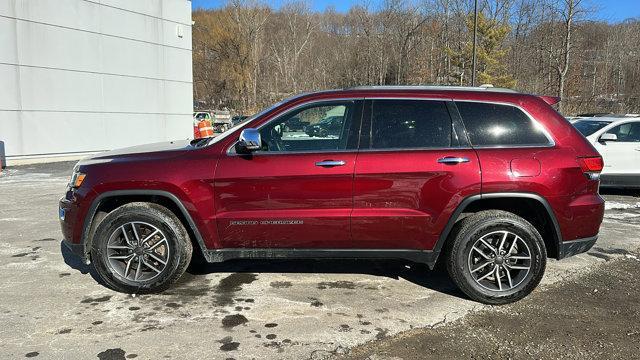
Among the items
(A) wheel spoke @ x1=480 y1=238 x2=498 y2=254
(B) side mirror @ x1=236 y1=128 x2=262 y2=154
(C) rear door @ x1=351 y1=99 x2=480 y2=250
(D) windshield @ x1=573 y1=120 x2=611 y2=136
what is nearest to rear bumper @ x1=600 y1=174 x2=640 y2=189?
(D) windshield @ x1=573 y1=120 x2=611 y2=136

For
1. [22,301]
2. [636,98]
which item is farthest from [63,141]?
[636,98]

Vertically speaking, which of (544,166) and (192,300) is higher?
(544,166)

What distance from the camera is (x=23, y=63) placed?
589 inches

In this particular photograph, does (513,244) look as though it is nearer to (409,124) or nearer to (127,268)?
(409,124)

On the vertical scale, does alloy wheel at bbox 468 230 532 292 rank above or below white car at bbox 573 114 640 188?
below

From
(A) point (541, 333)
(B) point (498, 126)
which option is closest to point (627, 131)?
(B) point (498, 126)

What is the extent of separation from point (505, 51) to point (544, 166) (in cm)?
5161

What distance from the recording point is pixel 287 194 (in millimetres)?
4242

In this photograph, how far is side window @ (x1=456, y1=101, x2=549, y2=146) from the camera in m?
4.28

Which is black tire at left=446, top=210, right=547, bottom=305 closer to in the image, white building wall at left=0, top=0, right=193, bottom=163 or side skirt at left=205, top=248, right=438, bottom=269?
side skirt at left=205, top=248, right=438, bottom=269

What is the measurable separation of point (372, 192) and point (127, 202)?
88.4 inches

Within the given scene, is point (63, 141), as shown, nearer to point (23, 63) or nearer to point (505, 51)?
point (23, 63)

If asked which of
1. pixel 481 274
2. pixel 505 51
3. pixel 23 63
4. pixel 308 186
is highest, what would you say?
pixel 505 51

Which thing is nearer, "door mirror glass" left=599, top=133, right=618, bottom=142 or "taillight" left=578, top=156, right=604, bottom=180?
"taillight" left=578, top=156, right=604, bottom=180
